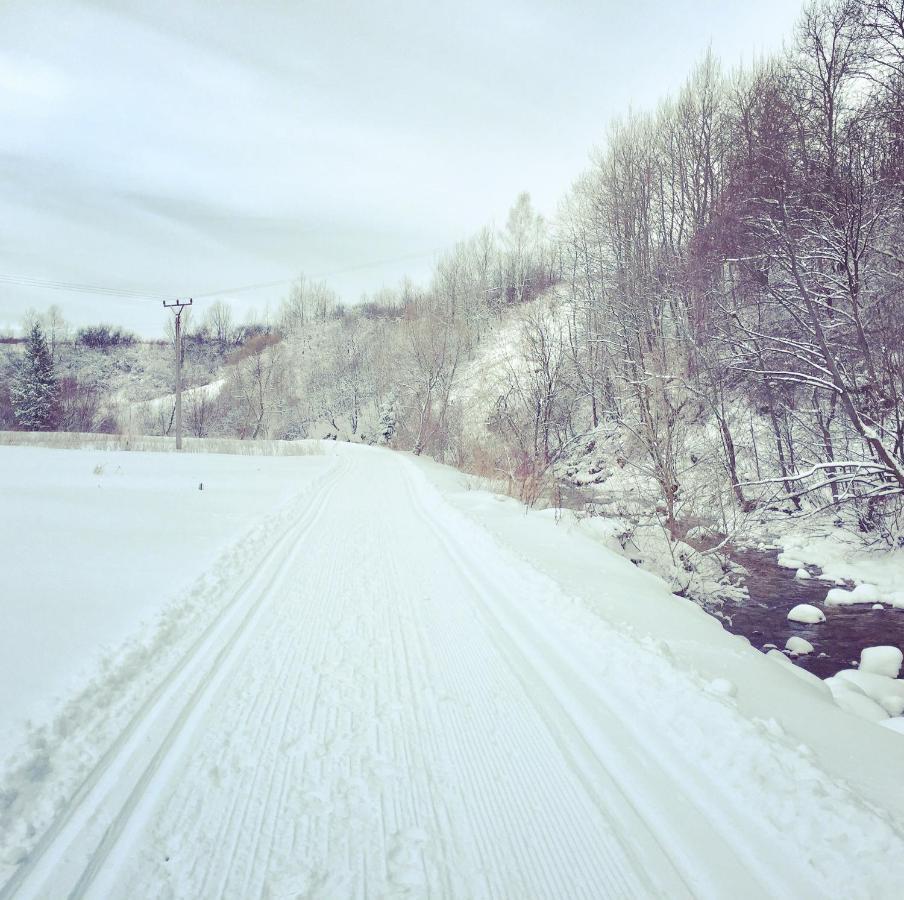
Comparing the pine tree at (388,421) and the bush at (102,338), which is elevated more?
the bush at (102,338)

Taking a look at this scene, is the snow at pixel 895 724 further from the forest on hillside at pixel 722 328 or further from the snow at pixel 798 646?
the forest on hillside at pixel 722 328

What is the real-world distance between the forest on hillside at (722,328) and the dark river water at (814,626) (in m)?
1.48

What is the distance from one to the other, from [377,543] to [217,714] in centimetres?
468

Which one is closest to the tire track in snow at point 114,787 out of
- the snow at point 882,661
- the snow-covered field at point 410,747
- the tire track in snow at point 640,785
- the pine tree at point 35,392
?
the snow-covered field at point 410,747

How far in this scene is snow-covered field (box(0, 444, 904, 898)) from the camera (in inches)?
80.7

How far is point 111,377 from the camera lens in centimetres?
8706

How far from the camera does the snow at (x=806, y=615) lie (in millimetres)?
7770

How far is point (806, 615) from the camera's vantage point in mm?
7824

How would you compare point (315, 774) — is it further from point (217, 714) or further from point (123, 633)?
point (123, 633)

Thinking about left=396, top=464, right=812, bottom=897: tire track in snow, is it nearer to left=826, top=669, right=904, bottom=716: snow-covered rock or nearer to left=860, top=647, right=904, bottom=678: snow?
left=826, top=669, right=904, bottom=716: snow-covered rock

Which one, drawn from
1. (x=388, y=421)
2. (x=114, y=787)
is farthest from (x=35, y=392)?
(x=114, y=787)

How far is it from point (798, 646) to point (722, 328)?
8903 millimetres

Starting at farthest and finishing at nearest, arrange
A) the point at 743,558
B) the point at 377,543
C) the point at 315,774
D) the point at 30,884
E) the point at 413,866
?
the point at 743,558, the point at 377,543, the point at 315,774, the point at 413,866, the point at 30,884

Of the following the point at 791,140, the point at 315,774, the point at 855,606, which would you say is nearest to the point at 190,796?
the point at 315,774
